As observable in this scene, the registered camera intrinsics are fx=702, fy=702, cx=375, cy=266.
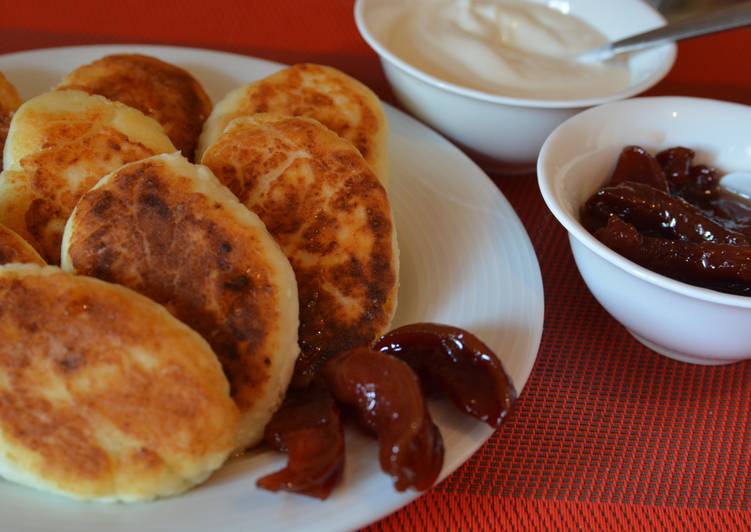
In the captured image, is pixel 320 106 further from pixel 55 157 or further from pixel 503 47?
pixel 503 47

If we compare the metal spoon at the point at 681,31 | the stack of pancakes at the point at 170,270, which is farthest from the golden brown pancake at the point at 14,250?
the metal spoon at the point at 681,31

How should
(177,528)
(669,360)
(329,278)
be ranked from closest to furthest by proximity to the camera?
(177,528), (329,278), (669,360)

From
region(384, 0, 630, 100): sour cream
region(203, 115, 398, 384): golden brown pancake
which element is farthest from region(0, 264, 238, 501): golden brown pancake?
region(384, 0, 630, 100): sour cream

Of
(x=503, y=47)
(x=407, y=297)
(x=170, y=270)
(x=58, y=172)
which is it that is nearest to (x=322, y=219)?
(x=407, y=297)

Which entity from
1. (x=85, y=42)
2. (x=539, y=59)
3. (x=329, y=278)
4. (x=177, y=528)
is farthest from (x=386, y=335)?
(x=85, y=42)

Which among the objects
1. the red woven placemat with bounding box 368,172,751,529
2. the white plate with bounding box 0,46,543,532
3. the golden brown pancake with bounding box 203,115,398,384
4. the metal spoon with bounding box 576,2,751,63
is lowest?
the red woven placemat with bounding box 368,172,751,529

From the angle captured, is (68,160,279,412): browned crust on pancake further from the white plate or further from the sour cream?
the sour cream

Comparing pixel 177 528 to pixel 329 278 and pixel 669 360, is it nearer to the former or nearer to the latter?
pixel 329 278
